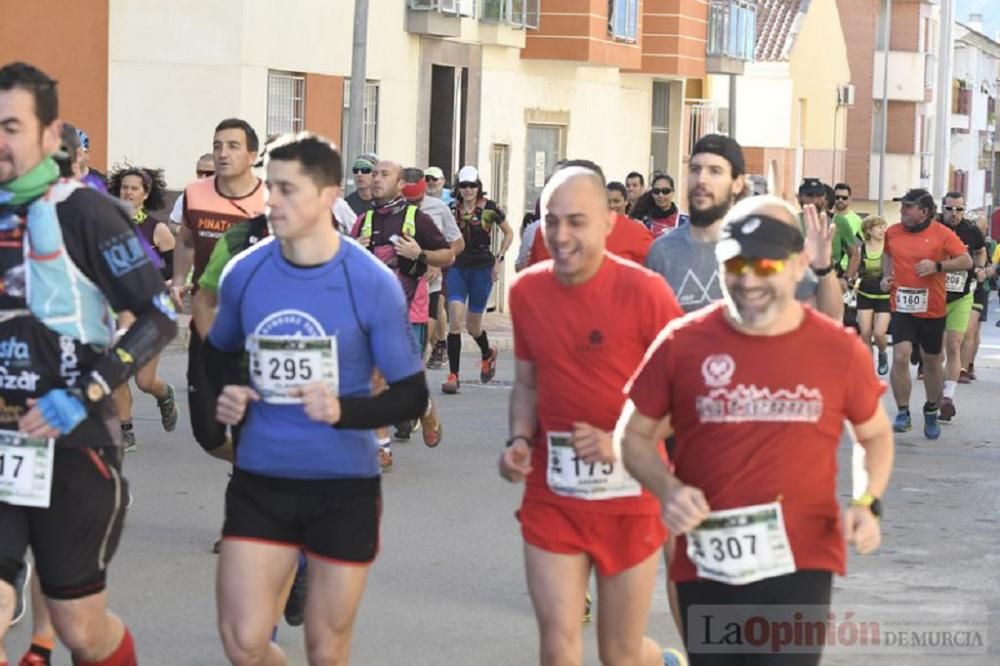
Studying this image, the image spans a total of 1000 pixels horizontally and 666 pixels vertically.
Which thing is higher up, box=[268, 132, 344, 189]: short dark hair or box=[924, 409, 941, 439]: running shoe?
box=[268, 132, 344, 189]: short dark hair

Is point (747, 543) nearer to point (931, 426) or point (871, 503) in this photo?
point (871, 503)

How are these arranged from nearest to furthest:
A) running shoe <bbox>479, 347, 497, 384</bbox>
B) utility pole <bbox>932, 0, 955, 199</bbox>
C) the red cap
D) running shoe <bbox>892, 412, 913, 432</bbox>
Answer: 1. the red cap
2. running shoe <bbox>892, 412, 913, 432</bbox>
3. running shoe <bbox>479, 347, 497, 384</bbox>
4. utility pole <bbox>932, 0, 955, 199</bbox>

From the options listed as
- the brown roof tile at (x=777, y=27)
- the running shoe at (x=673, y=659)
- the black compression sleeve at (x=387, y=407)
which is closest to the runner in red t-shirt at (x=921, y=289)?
the running shoe at (x=673, y=659)

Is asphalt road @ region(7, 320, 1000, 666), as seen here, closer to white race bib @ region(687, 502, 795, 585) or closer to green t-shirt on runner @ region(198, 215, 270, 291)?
green t-shirt on runner @ region(198, 215, 270, 291)

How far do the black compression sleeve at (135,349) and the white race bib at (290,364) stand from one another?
0.93 ft

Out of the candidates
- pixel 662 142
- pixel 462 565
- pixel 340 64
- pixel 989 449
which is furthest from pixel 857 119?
pixel 462 565

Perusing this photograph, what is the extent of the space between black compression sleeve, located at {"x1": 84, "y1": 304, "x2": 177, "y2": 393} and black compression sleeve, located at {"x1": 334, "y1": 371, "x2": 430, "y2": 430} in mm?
562

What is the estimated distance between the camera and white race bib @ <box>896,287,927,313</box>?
1744cm

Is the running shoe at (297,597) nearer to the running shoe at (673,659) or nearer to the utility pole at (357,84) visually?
the running shoe at (673,659)

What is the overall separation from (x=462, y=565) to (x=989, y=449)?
7.42 m

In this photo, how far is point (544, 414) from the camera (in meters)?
6.92

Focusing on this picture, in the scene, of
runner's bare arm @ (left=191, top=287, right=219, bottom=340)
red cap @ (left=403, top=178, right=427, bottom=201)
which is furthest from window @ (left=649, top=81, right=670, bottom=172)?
runner's bare arm @ (left=191, top=287, right=219, bottom=340)

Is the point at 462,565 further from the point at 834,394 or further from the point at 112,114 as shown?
the point at 112,114

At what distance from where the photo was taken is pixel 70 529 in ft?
20.8
